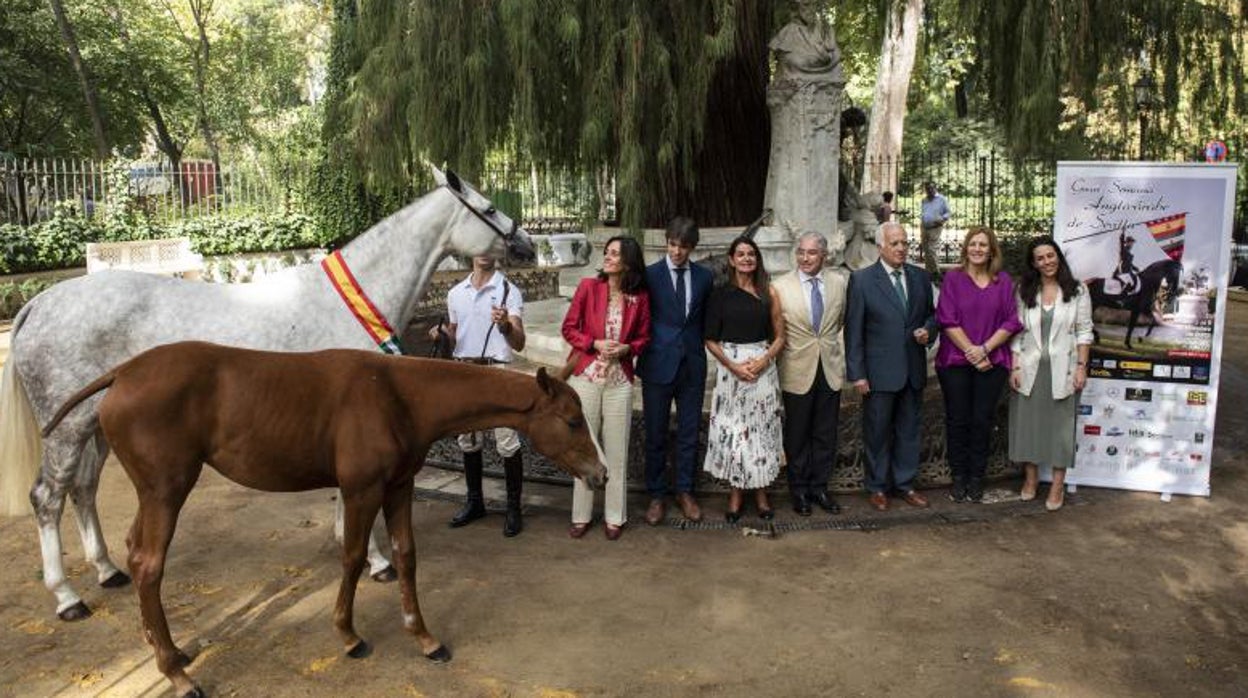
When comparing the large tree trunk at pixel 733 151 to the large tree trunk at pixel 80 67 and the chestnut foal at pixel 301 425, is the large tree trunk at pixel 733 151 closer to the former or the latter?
the chestnut foal at pixel 301 425

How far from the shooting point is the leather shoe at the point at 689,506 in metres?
6.39

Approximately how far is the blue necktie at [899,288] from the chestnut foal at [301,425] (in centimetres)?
286

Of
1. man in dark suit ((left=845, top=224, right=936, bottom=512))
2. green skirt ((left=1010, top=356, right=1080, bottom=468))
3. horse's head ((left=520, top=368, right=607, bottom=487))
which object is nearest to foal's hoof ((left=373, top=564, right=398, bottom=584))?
horse's head ((left=520, top=368, right=607, bottom=487))

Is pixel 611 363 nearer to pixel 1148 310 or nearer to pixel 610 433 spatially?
pixel 610 433

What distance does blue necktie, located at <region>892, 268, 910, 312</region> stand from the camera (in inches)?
254

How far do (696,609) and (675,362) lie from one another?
5.48 ft

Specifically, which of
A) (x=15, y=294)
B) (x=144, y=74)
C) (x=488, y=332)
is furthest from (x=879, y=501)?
(x=144, y=74)

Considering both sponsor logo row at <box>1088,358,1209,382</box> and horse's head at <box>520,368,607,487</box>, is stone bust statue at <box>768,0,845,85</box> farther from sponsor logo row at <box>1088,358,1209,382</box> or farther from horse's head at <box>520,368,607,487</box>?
horse's head at <box>520,368,607,487</box>

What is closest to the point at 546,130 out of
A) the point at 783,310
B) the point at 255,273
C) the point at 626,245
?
the point at 626,245

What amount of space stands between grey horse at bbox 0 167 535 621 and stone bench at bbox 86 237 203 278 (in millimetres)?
12965

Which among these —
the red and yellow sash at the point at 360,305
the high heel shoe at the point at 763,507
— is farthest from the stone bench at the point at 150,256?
the high heel shoe at the point at 763,507

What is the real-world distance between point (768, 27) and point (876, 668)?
6292mm

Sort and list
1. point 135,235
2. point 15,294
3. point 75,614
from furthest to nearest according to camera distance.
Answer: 1. point 135,235
2. point 15,294
3. point 75,614

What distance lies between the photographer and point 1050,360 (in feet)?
21.8
